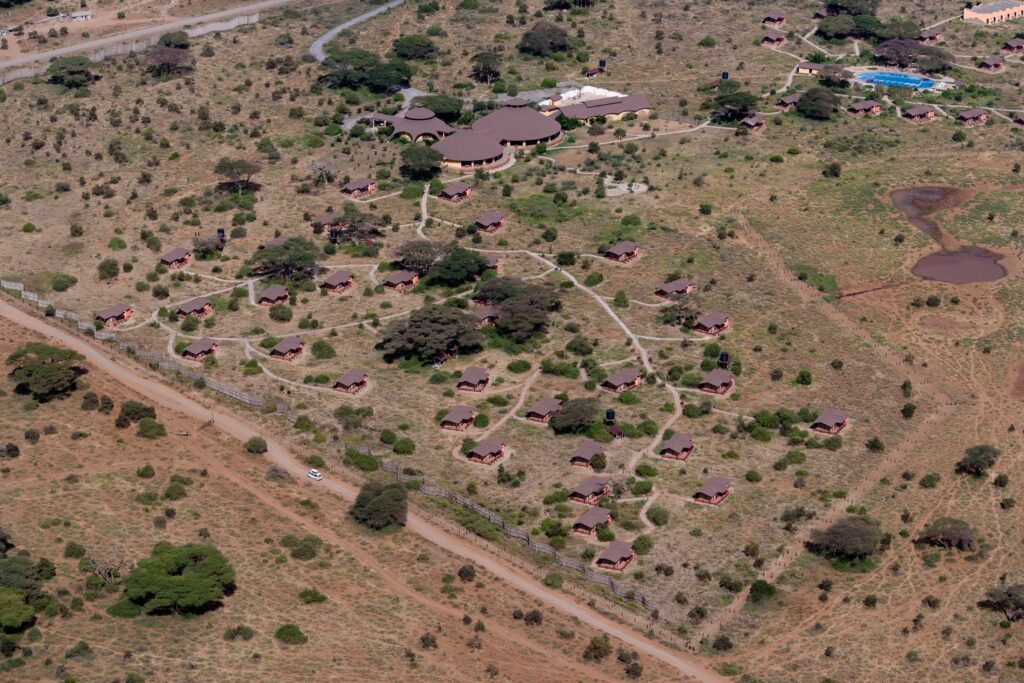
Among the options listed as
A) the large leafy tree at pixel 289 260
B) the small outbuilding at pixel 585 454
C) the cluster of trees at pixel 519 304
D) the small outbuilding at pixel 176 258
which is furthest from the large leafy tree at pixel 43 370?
the small outbuilding at pixel 585 454

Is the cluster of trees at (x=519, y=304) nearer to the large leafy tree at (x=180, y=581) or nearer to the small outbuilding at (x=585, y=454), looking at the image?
the small outbuilding at (x=585, y=454)

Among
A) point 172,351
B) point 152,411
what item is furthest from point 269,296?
point 152,411

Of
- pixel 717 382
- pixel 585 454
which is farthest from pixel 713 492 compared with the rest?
pixel 717 382

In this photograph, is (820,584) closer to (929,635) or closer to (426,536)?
(929,635)

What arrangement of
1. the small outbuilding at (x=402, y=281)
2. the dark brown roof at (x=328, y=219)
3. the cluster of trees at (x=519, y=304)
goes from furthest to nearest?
the dark brown roof at (x=328, y=219) → the small outbuilding at (x=402, y=281) → the cluster of trees at (x=519, y=304)

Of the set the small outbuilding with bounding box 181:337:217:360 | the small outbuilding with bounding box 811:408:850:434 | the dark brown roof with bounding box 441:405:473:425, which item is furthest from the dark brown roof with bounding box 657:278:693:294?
the small outbuilding with bounding box 181:337:217:360

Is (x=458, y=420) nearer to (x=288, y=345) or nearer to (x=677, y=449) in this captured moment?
(x=677, y=449)
